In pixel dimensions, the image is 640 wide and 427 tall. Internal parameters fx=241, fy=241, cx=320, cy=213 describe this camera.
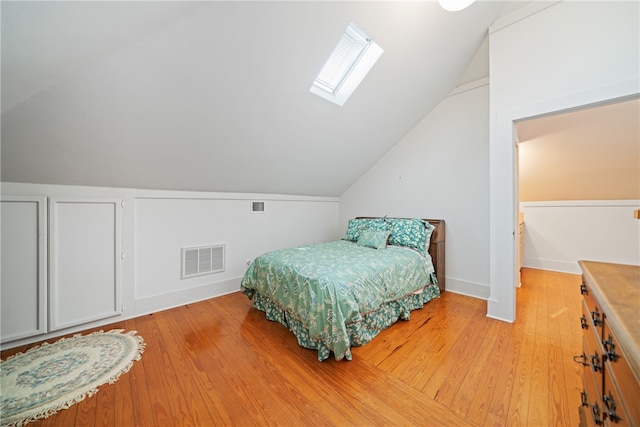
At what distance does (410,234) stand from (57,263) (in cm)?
356

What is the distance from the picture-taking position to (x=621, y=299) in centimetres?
74

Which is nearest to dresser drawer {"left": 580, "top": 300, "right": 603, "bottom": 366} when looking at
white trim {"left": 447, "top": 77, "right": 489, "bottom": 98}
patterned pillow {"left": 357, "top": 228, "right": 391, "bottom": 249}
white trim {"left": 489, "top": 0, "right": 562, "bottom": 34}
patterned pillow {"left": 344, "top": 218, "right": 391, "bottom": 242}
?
patterned pillow {"left": 357, "top": 228, "right": 391, "bottom": 249}

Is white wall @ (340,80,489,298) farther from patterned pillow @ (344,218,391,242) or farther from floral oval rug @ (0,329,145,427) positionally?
floral oval rug @ (0,329,145,427)

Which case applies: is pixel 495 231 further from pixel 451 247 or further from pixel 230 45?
pixel 230 45

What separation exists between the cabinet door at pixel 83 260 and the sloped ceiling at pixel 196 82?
0.28 m

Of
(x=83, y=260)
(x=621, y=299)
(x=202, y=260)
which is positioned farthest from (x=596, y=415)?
(x=83, y=260)

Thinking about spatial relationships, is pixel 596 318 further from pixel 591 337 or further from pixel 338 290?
pixel 338 290

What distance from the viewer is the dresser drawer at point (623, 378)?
53cm

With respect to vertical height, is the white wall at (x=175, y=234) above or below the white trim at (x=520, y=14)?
below

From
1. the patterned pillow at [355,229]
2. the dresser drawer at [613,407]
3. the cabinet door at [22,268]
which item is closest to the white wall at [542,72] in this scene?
the patterned pillow at [355,229]

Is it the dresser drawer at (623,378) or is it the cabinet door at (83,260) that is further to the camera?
the cabinet door at (83,260)

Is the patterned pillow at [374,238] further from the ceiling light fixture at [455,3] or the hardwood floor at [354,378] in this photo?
the ceiling light fixture at [455,3]

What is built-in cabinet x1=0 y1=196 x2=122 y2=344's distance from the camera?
6.31ft

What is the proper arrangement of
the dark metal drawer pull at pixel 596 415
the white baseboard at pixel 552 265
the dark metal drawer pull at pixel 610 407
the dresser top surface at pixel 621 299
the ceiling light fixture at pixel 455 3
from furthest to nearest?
the white baseboard at pixel 552 265, the ceiling light fixture at pixel 455 3, the dark metal drawer pull at pixel 596 415, the dark metal drawer pull at pixel 610 407, the dresser top surface at pixel 621 299
